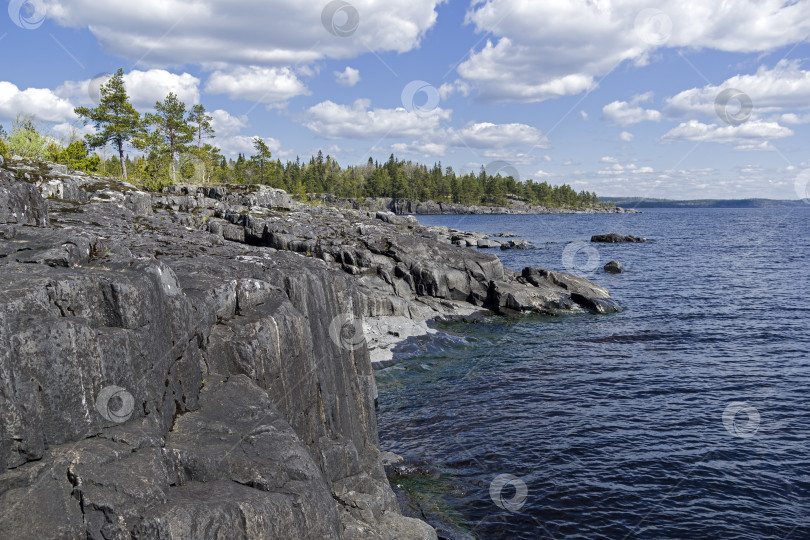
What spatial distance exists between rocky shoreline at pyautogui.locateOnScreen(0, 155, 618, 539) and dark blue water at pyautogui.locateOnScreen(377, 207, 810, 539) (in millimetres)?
5472

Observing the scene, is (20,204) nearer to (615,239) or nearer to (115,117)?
(115,117)

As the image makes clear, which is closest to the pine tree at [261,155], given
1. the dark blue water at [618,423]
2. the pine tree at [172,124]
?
the pine tree at [172,124]

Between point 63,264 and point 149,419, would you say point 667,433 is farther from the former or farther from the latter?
point 63,264

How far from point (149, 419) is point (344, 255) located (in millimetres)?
37444

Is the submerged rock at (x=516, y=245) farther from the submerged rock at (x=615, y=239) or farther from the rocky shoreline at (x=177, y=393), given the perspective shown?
the rocky shoreline at (x=177, y=393)

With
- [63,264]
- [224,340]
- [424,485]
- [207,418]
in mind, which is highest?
[63,264]

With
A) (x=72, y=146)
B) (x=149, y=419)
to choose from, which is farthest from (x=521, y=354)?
(x=72, y=146)

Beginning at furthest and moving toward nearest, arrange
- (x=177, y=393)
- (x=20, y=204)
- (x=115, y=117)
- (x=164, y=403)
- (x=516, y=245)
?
1. (x=516, y=245)
2. (x=115, y=117)
3. (x=20, y=204)
4. (x=177, y=393)
5. (x=164, y=403)

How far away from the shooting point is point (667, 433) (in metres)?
25.0

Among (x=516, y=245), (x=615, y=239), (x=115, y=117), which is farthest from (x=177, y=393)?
(x=615, y=239)

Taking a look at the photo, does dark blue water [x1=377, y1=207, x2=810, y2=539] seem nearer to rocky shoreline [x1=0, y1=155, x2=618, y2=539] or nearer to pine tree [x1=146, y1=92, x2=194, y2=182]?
rocky shoreline [x1=0, y1=155, x2=618, y2=539]

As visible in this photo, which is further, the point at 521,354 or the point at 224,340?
the point at 521,354

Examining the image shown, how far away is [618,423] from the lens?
26297 millimetres

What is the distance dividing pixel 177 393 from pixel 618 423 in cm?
2097
